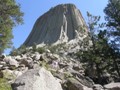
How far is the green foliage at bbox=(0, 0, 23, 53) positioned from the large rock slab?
16.1 metres

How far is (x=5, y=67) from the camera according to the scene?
53.0ft

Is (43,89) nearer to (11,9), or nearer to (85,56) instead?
(11,9)

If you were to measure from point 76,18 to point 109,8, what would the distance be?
4467 inches

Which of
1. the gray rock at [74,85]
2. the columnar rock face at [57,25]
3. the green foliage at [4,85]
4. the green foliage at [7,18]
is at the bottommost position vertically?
the gray rock at [74,85]

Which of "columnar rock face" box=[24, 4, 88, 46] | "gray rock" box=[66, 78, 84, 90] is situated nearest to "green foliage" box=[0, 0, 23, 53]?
"gray rock" box=[66, 78, 84, 90]

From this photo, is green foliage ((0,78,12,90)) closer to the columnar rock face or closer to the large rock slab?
the large rock slab

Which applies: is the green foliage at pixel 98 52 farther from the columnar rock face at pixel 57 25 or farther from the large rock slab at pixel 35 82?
the columnar rock face at pixel 57 25

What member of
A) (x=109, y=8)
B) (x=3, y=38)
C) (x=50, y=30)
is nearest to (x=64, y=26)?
(x=50, y=30)

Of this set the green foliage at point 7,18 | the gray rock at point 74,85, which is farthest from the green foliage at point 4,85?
the green foliage at point 7,18

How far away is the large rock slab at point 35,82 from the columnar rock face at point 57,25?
120270 mm

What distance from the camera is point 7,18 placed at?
2484cm

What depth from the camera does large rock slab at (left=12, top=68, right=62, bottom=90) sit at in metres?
8.19

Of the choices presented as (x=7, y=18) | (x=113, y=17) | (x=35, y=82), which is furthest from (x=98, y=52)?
(x=35, y=82)

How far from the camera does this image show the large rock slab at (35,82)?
8.19 metres
